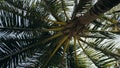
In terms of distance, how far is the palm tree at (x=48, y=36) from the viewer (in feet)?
29.3

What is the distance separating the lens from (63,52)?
9320 millimetres

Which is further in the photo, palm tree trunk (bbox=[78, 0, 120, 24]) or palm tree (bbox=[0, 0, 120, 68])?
palm tree (bbox=[0, 0, 120, 68])

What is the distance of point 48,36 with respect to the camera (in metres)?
9.26

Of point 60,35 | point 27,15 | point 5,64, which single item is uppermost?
point 27,15

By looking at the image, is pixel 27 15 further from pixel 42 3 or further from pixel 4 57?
pixel 4 57

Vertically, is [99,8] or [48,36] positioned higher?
[99,8]

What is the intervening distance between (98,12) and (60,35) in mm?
2169

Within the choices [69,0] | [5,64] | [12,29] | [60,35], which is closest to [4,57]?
[5,64]

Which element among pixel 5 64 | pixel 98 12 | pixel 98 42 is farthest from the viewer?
pixel 98 42

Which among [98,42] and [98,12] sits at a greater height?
[98,12]

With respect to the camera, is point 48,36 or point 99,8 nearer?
point 99,8

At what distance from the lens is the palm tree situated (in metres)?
8.93

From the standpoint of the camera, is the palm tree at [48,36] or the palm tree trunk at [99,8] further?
the palm tree at [48,36]

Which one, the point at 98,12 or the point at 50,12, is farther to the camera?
the point at 50,12
